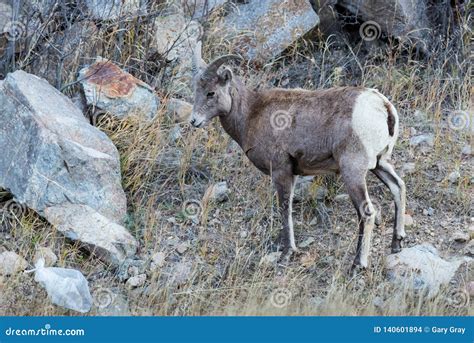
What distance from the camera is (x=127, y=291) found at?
24.2ft

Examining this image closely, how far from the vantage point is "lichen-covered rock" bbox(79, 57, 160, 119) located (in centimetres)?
895

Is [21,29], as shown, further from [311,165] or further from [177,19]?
[311,165]

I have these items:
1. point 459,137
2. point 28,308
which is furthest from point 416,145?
point 28,308

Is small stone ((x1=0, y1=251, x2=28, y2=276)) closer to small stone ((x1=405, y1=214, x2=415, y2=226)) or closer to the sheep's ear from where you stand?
the sheep's ear

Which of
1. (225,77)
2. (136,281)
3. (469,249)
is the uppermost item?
(225,77)

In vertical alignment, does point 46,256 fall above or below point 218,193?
above

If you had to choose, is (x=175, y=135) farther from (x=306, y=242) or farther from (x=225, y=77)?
(x=306, y=242)

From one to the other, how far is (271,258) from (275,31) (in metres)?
3.29

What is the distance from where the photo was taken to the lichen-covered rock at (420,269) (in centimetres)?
719

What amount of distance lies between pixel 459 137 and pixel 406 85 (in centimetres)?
100

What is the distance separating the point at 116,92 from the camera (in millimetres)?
9008

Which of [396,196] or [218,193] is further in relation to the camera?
[218,193]

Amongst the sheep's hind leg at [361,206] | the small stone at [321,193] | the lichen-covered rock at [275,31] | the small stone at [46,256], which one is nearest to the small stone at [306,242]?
the small stone at [321,193]

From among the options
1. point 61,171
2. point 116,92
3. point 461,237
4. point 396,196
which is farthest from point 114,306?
point 461,237
